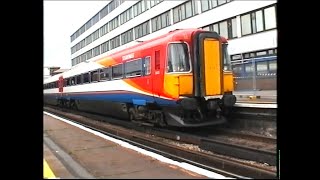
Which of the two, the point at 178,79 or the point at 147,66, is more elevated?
the point at 147,66

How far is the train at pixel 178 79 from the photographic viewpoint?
18.1 feet

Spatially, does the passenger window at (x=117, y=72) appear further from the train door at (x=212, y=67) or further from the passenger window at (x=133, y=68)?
the train door at (x=212, y=67)

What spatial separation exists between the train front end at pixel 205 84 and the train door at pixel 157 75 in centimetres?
40

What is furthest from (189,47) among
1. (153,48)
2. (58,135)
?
(58,135)

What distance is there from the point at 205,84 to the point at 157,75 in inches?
36.9

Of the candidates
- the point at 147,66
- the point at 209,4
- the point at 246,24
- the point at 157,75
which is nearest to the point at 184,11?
the point at 209,4

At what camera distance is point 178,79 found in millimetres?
5727

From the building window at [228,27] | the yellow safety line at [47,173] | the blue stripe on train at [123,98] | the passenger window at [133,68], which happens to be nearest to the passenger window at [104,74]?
the blue stripe on train at [123,98]

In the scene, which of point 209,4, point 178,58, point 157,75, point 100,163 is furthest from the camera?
point 209,4

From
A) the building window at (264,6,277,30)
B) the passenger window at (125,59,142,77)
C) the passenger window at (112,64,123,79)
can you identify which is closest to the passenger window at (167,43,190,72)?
the passenger window at (125,59,142,77)

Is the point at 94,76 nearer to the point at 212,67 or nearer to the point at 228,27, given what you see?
the point at 212,67

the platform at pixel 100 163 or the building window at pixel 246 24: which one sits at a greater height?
the building window at pixel 246 24
